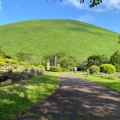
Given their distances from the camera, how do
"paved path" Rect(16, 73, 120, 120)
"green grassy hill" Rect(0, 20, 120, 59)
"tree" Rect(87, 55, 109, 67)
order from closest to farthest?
1. "paved path" Rect(16, 73, 120, 120)
2. "tree" Rect(87, 55, 109, 67)
3. "green grassy hill" Rect(0, 20, 120, 59)

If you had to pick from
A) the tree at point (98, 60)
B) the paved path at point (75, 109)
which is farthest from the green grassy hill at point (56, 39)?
the paved path at point (75, 109)

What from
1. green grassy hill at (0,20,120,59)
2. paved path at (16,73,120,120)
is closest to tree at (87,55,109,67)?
green grassy hill at (0,20,120,59)

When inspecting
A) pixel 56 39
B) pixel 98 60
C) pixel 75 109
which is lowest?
pixel 75 109

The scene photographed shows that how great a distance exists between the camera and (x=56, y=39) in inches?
3846

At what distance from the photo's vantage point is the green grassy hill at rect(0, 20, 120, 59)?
88.5m

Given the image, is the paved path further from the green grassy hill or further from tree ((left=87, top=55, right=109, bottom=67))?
the green grassy hill

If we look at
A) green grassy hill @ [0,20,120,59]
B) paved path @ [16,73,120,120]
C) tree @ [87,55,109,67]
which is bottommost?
paved path @ [16,73,120,120]

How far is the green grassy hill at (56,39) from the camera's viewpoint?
88500 mm

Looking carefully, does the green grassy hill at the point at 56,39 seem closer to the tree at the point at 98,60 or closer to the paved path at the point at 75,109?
the tree at the point at 98,60

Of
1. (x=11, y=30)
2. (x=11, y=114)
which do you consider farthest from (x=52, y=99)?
(x=11, y=30)

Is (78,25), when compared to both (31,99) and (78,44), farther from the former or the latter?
(31,99)

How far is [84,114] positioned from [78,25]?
114591 mm

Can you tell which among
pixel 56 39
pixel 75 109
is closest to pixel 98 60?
pixel 56 39

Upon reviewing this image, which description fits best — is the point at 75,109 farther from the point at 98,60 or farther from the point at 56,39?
the point at 56,39
